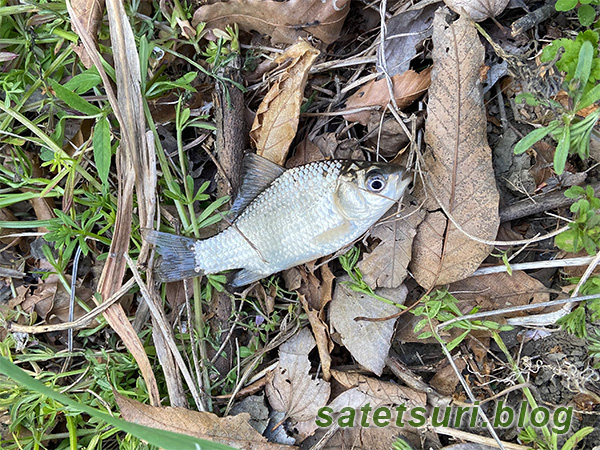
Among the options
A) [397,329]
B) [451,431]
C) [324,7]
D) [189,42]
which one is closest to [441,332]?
[397,329]

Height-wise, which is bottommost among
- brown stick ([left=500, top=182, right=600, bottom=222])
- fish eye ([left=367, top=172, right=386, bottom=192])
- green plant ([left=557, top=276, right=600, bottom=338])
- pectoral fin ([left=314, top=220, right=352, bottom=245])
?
green plant ([left=557, top=276, right=600, bottom=338])

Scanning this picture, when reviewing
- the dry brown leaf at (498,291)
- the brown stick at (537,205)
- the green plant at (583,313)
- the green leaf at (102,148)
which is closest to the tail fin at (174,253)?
the green leaf at (102,148)

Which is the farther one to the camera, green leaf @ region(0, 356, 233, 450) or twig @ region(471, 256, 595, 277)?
twig @ region(471, 256, 595, 277)

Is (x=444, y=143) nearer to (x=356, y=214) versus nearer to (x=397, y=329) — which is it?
(x=356, y=214)

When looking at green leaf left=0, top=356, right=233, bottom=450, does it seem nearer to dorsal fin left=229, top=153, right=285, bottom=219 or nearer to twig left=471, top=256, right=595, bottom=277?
dorsal fin left=229, top=153, right=285, bottom=219

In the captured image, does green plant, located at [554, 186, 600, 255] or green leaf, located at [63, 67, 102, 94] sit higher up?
green leaf, located at [63, 67, 102, 94]

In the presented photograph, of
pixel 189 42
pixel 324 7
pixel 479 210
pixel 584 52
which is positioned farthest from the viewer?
pixel 189 42

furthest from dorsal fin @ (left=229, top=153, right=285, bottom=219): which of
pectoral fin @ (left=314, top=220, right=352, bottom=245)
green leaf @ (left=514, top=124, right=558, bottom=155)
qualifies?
green leaf @ (left=514, top=124, right=558, bottom=155)
